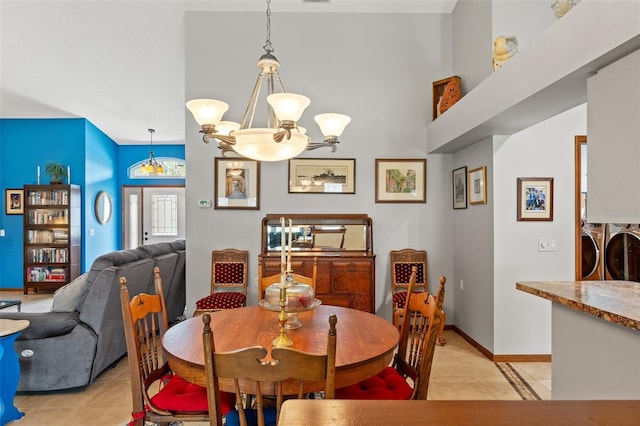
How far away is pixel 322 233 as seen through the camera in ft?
14.7

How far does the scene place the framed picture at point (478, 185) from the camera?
377 centimetres

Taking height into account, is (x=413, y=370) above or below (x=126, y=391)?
above

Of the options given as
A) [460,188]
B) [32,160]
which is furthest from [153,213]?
[460,188]

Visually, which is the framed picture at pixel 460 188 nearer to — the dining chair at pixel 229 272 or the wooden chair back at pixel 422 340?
the wooden chair back at pixel 422 340

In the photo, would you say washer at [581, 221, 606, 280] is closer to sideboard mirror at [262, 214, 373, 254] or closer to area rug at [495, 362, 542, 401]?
area rug at [495, 362, 542, 401]

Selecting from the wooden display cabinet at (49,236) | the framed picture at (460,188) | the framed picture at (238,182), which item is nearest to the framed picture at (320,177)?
the framed picture at (238,182)

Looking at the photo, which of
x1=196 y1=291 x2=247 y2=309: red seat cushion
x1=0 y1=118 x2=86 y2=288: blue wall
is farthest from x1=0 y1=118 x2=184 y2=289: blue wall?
x1=196 y1=291 x2=247 y2=309: red seat cushion

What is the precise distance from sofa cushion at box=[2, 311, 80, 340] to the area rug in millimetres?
3377

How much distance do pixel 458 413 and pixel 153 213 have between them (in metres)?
8.65

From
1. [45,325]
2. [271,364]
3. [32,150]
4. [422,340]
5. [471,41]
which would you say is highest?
[471,41]

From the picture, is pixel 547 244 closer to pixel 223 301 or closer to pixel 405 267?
pixel 405 267

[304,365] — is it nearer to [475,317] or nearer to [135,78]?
[475,317]

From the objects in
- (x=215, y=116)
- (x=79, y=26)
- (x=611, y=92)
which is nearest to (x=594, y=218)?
(x=611, y=92)

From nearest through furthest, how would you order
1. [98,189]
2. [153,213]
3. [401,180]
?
[401,180] → [98,189] → [153,213]
